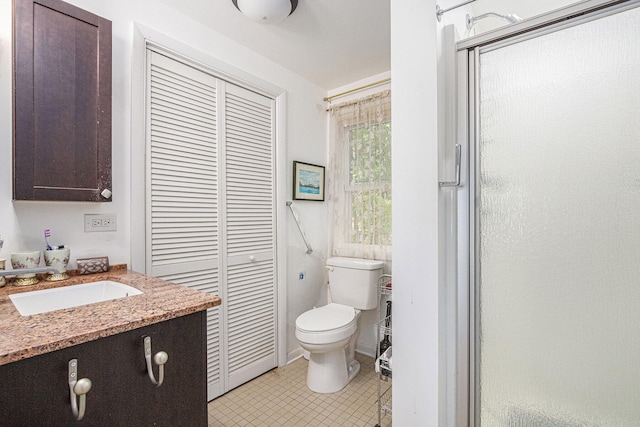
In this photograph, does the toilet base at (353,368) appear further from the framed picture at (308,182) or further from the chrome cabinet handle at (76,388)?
the chrome cabinet handle at (76,388)

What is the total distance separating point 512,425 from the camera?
3.79 feet

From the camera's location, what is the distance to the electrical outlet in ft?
4.91

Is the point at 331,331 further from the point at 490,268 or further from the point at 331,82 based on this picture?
the point at 331,82

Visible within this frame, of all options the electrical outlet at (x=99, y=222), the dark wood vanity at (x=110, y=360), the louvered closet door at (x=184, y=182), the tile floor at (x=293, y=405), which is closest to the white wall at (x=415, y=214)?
the tile floor at (x=293, y=405)

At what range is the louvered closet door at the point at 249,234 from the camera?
7.00 ft

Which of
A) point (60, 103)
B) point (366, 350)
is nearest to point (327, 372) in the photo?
point (366, 350)

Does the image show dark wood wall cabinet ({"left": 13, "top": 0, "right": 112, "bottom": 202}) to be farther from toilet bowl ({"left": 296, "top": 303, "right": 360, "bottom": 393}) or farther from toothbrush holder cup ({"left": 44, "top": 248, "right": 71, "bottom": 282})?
toilet bowl ({"left": 296, "top": 303, "right": 360, "bottom": 393})

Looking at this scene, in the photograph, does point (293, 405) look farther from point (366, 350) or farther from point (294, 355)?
point (366, 350)

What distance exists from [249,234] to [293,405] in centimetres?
117

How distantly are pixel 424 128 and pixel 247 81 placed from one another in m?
1.46

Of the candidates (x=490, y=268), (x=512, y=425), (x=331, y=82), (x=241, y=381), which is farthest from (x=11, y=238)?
(x=331, y=82)

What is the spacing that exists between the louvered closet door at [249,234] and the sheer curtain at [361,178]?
2.11ft

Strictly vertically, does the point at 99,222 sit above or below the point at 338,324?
above

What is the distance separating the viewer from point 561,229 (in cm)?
106
